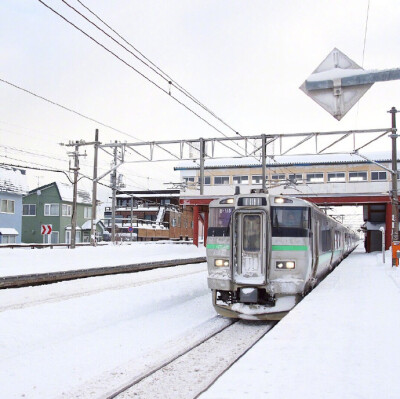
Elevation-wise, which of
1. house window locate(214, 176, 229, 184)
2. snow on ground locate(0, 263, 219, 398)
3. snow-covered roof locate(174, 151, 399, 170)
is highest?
snow-covered roof locate(174, 151, 399, 170)

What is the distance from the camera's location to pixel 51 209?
5144 centimetres

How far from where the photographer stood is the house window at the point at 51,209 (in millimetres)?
51219

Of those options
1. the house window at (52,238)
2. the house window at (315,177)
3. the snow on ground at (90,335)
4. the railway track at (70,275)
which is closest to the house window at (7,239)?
the house window at (52,238)

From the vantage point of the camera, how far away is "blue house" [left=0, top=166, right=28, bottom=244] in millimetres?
42156

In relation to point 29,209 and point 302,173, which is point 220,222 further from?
point 29,209

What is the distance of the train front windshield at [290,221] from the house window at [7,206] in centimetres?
3741

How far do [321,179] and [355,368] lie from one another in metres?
48.2

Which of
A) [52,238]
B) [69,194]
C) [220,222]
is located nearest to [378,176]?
[69,194]

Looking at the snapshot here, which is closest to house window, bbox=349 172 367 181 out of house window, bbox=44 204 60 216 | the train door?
house window, bbox=44 204 60 216

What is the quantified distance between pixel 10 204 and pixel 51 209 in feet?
27.6

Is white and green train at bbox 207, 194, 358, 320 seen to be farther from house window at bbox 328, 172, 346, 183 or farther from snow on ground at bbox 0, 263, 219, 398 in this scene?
house window at bbox 328, 172, 346, 183

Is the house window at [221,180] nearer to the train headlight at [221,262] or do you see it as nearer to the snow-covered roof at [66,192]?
the snow-covered roof at [66,192]

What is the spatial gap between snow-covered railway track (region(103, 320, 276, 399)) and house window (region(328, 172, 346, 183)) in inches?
1720

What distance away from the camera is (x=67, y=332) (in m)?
9.56
